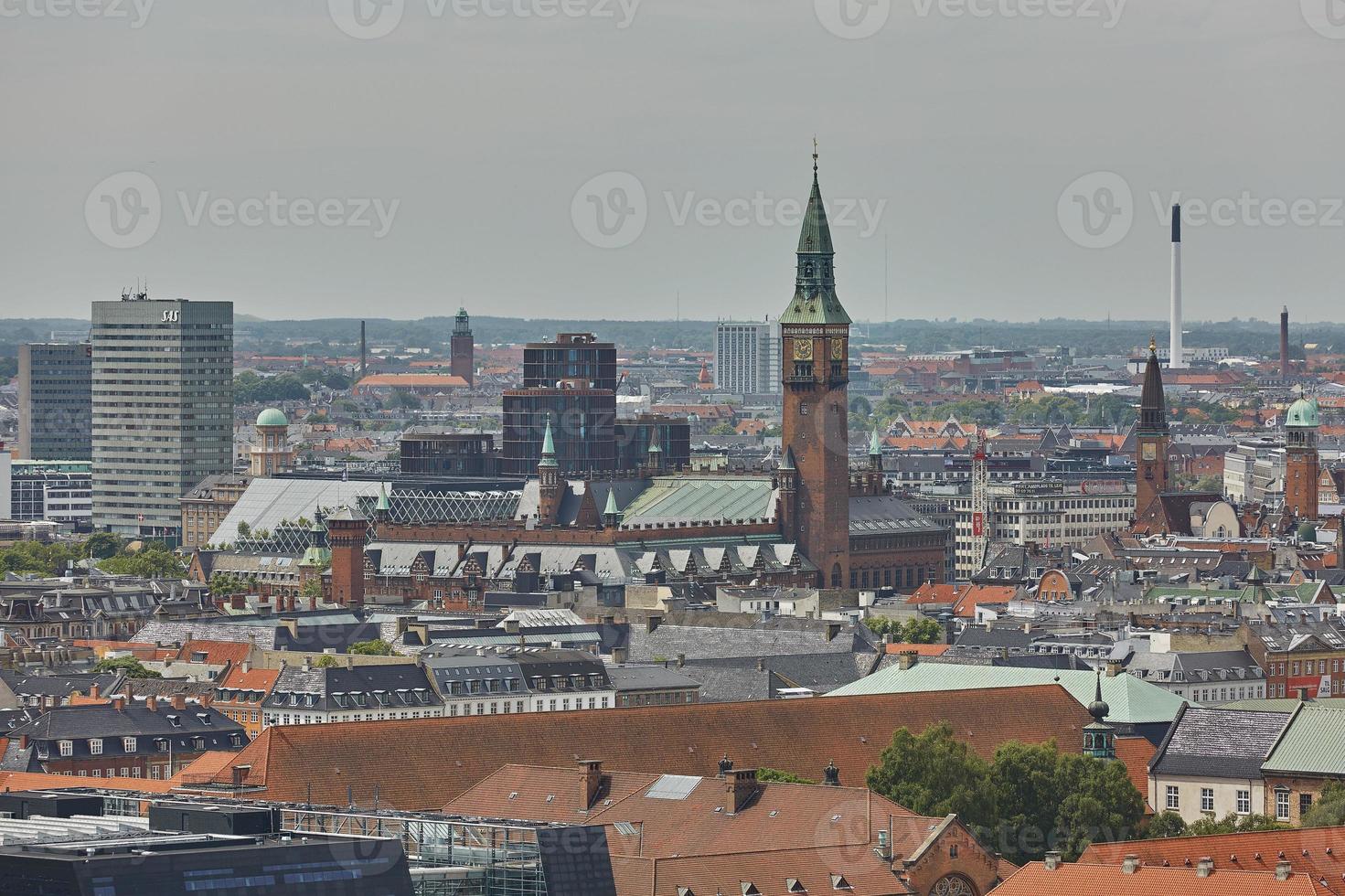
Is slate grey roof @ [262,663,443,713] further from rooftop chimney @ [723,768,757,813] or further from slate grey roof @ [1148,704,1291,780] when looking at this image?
rooftop chimney @ [723,768,757,813]

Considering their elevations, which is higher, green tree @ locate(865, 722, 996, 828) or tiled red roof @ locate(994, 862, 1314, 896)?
tiled red roof @ locate(994, 862, 1314, 896)

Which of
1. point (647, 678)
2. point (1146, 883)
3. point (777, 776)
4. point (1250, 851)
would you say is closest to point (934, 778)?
point (777, 776)

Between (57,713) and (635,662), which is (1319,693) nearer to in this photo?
(635,662)

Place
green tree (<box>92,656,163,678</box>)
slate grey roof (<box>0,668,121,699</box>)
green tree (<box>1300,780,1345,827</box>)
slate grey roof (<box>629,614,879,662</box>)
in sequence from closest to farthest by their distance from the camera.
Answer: green tree (<box>1300,780,1345,827</box>), slate grey roof (<box>0,668,121,699</box>), green tree (<box>92,656,163,678</box>), slate grey roof (<box>629,614,879,662</box>)

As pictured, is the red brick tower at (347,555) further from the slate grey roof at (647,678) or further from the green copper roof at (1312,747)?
the green copper roof at (1312,747)

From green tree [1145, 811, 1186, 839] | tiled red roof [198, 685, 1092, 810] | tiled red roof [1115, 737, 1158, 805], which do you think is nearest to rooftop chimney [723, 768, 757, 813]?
tiled red roof [198, 685, 1092, 810]

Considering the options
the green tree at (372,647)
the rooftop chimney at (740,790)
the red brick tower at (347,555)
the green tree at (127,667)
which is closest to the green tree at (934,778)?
the rooftop chimney at (740,790)
